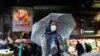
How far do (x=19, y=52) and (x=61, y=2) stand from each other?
1.90 metres

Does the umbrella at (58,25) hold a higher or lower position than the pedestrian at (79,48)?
higher

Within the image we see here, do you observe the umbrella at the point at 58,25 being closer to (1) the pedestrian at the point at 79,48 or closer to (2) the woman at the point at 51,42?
(2) the woman at the point at 51,42

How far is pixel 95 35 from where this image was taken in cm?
726

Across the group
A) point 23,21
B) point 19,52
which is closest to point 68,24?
point 19,52

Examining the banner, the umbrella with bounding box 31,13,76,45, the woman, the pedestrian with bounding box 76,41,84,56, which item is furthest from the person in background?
the woman

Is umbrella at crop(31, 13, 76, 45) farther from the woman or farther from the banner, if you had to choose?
the banner

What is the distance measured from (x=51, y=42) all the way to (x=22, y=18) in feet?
9.49

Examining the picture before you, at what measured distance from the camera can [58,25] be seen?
4531mm

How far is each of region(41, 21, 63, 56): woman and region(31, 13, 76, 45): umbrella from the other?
12 cm

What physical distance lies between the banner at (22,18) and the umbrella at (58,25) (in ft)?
7.91

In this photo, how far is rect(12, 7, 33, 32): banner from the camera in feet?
22.8

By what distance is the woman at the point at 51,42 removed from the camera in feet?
14.1

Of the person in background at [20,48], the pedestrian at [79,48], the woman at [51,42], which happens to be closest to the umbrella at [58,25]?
the woman at [51,42]

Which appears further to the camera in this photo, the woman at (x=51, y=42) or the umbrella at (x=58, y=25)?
the umbrella at (x=58, y=25)
